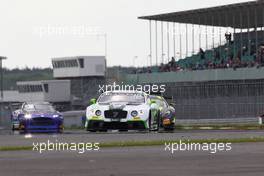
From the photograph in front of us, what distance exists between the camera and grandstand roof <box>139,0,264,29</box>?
61.7m

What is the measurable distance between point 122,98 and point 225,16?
3798cm

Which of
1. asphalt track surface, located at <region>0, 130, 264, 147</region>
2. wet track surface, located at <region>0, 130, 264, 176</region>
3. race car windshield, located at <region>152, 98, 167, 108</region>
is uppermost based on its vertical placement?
race car windshield, located at <region>152, 98, 167, 108</region>

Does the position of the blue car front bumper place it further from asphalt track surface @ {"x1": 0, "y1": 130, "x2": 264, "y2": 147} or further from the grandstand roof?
the grandstand roof

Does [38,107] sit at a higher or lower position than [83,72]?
lower

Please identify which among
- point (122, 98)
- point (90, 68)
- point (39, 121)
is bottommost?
point (39, 121)

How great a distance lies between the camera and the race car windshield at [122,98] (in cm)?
2900

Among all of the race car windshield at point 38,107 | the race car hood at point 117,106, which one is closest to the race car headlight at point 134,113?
the race car hood at point 117,106

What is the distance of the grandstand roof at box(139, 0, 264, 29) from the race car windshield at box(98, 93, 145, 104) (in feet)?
101

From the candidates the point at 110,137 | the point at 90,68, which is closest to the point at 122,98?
the point at 110,137

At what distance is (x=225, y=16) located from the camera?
2611 inches

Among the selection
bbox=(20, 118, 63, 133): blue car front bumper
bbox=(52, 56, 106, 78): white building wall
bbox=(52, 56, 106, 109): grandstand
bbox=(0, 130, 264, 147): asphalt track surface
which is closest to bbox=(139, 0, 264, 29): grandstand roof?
bbox=(20, 118, 63, 133): blue car front bumper

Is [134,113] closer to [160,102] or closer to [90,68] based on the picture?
[160,102]

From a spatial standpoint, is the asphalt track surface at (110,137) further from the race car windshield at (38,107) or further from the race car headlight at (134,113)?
the race car windshield at (38,107)

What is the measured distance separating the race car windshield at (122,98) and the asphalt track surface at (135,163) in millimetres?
9426
